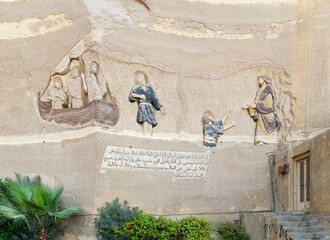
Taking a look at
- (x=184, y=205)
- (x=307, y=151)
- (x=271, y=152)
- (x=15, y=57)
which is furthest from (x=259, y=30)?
(x=15, y=57)

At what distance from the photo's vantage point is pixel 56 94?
11.8m

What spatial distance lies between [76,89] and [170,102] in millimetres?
2476

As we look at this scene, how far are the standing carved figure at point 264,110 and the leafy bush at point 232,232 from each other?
266cm

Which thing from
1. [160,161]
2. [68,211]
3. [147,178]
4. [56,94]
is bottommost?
[68,211]

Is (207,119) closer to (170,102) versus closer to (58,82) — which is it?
(170,102)

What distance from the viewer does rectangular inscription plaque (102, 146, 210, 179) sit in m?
11.1

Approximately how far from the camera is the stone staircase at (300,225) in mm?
8852

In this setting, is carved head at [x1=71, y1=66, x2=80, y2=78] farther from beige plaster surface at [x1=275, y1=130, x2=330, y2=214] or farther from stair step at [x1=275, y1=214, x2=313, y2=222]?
stair step at [x1=275, y1=214, x2=313, y2=222]

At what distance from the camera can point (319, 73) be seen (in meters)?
13.2

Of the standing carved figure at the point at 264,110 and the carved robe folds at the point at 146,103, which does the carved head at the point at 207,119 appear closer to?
the standing carved figure at the point at 264,110

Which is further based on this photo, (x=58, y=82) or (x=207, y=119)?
(x=207, y=119)

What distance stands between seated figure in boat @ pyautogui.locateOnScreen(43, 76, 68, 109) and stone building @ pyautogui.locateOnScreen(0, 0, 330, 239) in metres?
0.03

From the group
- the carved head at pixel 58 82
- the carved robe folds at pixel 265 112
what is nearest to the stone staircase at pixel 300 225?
the carved robe folds at pixel 265 112

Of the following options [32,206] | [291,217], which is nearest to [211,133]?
[291,217]
